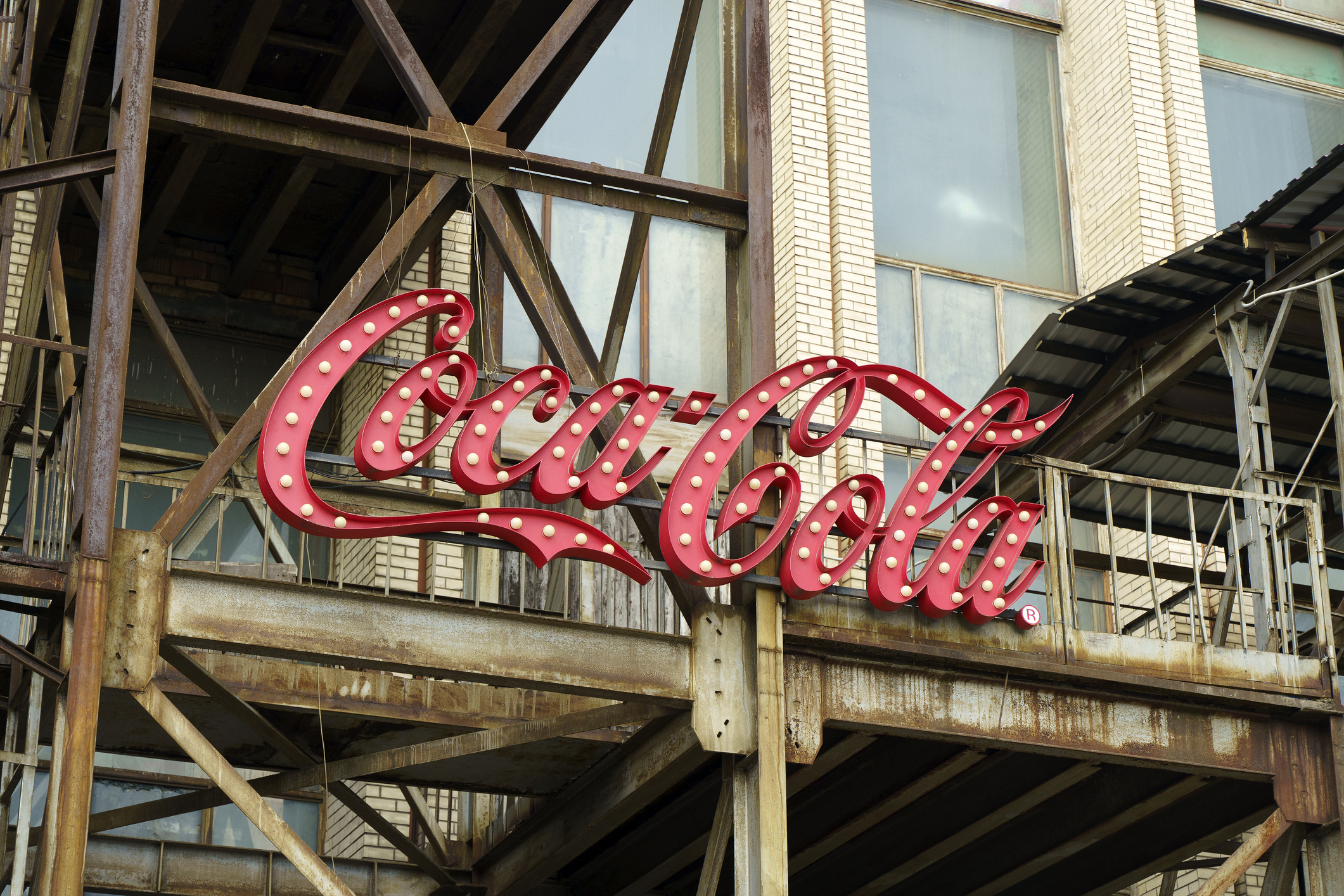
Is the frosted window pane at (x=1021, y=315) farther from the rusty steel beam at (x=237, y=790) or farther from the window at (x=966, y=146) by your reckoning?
the rusty steel beam at (x=237, y=790)

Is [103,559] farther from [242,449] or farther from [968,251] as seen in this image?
[968,251]

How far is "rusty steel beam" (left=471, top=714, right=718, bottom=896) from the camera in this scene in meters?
10.3

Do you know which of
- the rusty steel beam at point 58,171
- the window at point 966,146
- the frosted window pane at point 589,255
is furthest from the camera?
the window at point 966,146

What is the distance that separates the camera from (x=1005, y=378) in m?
14.8

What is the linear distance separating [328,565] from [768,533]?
6.25 metres

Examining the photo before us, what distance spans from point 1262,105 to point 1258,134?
41 centimetres

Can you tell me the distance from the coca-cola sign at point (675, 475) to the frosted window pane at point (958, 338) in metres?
8.12

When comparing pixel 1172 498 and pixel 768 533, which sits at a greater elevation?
pixel 1172 498

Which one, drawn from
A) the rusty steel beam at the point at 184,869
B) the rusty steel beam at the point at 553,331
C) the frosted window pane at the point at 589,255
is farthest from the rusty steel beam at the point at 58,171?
the frosted window pane at the point at 589,255

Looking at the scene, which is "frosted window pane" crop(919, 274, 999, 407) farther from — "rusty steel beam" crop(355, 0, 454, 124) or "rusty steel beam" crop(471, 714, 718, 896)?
"rusty steel beam" crop(355, 0, 454, 124)

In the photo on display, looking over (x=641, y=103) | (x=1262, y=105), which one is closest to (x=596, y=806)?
(x=641, y=103)

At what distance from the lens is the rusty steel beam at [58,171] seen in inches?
353

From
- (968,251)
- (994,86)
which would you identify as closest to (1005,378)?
(968,251)

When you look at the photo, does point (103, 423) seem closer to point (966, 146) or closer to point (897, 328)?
point (897, 328)
